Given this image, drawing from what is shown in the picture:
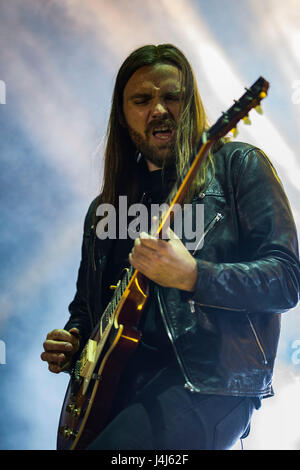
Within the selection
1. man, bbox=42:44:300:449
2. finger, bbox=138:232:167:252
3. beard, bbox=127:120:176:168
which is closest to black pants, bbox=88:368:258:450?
man, bbox=42:44:300:449

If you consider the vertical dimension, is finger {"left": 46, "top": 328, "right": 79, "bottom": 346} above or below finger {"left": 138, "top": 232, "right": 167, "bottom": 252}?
below

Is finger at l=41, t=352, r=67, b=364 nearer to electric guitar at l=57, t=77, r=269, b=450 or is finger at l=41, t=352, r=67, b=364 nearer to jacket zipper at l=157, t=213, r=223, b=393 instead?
electric guitar at l=57, t=77, r=269, b=450

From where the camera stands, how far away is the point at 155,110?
7.09ft

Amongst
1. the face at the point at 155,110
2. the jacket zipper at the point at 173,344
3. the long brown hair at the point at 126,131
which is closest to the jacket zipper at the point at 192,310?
the jacket zipper at the point at 173,344

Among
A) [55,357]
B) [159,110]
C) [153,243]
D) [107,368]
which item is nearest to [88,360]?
[107,368]

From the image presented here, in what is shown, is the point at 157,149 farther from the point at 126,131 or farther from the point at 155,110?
the point at 126,131

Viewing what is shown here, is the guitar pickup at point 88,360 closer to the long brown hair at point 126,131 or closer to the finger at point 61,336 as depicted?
the finger at point 61,336

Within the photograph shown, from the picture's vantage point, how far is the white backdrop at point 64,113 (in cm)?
334

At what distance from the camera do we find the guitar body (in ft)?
5.42

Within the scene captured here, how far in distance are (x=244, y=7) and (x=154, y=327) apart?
255 cm

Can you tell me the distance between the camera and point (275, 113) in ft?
10.9

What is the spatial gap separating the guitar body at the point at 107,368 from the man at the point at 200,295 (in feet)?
0.22

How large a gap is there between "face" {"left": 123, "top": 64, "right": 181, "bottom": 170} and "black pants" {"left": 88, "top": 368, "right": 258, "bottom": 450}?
1.02 metres

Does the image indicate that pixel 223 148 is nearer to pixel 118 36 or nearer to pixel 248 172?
pixel 248 172
